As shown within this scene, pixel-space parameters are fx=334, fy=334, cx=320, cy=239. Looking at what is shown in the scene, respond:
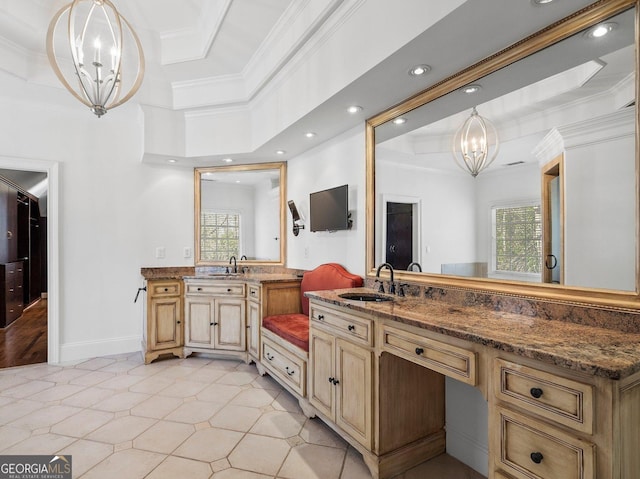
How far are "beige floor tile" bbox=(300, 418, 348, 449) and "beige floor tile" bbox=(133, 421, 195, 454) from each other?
0.79 meters

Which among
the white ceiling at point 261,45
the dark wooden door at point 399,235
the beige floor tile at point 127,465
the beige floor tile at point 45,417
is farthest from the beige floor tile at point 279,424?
the white ceiling at point 261,45

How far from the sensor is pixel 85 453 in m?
2.06

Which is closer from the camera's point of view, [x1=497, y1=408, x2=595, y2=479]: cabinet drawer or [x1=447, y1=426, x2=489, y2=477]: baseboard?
[x1=497, y1=408, x2=595, y2=479]: cabinet drawer

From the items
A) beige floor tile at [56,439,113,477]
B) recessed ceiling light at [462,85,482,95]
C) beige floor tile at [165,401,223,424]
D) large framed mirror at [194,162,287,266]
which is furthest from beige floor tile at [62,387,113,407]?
recessed ceiling light at [462,85,482,95]

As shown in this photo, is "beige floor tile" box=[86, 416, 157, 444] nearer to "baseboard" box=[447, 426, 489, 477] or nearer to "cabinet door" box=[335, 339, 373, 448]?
"cabinet door" box=[335, 339, 373, 448]

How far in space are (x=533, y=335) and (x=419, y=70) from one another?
5.10ft

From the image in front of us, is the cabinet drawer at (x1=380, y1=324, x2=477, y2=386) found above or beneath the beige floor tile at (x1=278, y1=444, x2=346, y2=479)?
above

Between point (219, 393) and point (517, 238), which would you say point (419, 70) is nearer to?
point (517, 238)

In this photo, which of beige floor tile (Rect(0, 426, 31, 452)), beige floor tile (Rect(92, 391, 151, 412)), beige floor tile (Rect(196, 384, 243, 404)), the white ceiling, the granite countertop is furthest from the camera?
beige floor tile (Rect(196, 384, 243, 404))

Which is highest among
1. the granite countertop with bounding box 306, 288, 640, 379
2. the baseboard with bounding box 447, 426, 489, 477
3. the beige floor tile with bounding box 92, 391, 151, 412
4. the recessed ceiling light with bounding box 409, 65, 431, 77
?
the recessed ceiling light with bounding box 409, 65, 431, 77

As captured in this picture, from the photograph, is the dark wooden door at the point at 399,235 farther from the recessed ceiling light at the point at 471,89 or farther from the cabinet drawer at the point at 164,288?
the cabinet drawer at the point at 164,288

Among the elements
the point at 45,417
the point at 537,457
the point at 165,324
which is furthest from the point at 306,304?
the point at 537,457

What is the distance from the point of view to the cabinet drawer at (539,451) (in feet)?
3.23

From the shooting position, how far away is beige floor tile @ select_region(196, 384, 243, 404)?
110 inches
